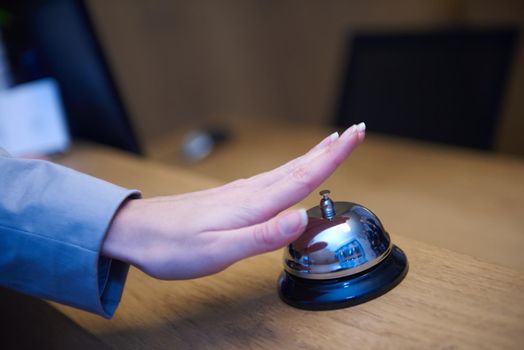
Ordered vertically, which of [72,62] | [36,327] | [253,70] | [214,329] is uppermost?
[72,62]

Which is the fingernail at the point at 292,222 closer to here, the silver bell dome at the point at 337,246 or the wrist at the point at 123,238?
the silver bell dome at the point at 337,246

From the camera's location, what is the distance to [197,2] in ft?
7.70

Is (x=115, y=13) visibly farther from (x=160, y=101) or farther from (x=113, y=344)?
(x=113, y=344)

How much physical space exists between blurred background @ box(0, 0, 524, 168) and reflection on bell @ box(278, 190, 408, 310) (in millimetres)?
744

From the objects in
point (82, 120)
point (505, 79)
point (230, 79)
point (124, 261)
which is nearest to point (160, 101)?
point (230, 79)

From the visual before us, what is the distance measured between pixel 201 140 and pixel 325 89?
0.99 m

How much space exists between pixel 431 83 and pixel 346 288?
1.21 meters

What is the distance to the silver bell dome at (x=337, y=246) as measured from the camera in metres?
0.50

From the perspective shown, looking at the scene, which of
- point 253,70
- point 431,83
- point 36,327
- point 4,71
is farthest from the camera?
point 253,70

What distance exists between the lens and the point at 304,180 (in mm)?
537

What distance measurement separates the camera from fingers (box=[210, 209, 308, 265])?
485mm

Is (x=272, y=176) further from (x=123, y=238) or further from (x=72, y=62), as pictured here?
(x=72, y=62)

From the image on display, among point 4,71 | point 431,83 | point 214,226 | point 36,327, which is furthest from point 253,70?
point 214,226

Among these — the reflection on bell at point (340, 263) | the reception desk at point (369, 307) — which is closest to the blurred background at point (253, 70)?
the reception desk at point (369, 307)
